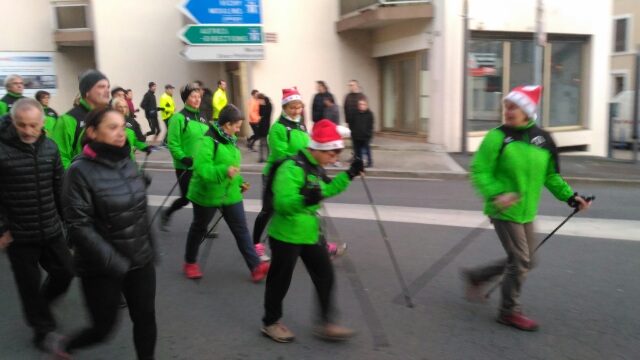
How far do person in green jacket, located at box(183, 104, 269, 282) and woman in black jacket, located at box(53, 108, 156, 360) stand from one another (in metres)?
1.56

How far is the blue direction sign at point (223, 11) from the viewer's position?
13.9 meters

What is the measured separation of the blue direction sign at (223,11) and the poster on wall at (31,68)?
312 inches

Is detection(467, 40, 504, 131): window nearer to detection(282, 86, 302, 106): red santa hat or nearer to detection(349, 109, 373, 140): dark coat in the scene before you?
detection(349, 109, 373, 140): dark coat

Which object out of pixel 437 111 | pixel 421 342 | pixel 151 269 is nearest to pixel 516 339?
pixel 421 342

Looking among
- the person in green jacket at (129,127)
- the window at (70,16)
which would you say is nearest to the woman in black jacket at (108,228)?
the person in green jacket at (129,127)

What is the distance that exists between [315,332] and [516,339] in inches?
55.6

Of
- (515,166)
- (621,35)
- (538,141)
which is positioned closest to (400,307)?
(515,166)

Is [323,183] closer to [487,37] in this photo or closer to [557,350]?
[557,350]

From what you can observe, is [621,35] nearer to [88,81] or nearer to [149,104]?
[149,104]

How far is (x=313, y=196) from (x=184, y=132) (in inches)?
120

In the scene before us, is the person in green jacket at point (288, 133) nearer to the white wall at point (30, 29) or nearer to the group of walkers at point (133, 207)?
the group of walkers at point (133, 207)

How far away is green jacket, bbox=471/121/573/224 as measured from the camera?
3905mm

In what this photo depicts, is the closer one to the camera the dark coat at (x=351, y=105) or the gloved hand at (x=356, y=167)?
the gloved hand at (x=356, y=167)

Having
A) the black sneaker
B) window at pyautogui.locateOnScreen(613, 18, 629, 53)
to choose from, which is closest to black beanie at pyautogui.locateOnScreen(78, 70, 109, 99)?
the black sneaker
